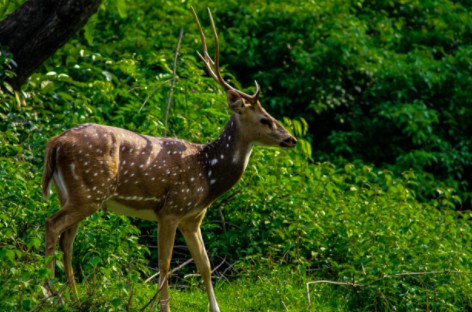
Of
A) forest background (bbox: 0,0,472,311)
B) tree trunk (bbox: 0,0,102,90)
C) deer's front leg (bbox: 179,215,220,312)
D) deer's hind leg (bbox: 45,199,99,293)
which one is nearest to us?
deer's hind leg (bbox: 45,199,99,293)

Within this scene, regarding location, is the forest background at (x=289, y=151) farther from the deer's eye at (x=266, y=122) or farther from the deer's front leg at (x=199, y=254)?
the deer's eye at (x=266, y=122)

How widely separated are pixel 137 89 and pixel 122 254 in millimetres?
3175

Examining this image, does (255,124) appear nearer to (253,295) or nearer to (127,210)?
(127,210)

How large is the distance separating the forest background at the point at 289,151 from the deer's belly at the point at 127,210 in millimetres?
448

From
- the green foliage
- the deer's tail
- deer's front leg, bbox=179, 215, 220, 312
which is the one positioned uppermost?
the deer's tail

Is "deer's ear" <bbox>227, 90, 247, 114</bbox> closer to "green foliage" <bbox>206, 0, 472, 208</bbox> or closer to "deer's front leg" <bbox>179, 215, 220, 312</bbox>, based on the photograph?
"deer's front leg" <bbox>179, 215, 220, 312</bbox>

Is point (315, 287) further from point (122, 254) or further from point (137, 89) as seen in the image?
point (137, 89)

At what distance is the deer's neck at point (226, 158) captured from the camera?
7445 millimetres

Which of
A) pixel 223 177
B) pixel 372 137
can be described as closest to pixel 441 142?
pixel 372 137

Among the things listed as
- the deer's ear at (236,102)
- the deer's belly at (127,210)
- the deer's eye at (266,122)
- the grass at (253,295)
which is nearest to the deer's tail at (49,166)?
the deer's belly at (127,210)

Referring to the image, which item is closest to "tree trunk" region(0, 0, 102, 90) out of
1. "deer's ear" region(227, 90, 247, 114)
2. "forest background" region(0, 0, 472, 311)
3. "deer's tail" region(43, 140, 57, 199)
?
"forest background" region(0, 0, 472, 311)

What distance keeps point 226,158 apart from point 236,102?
43cm

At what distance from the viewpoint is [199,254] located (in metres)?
7.46

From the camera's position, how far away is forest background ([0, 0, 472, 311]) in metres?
7.82
